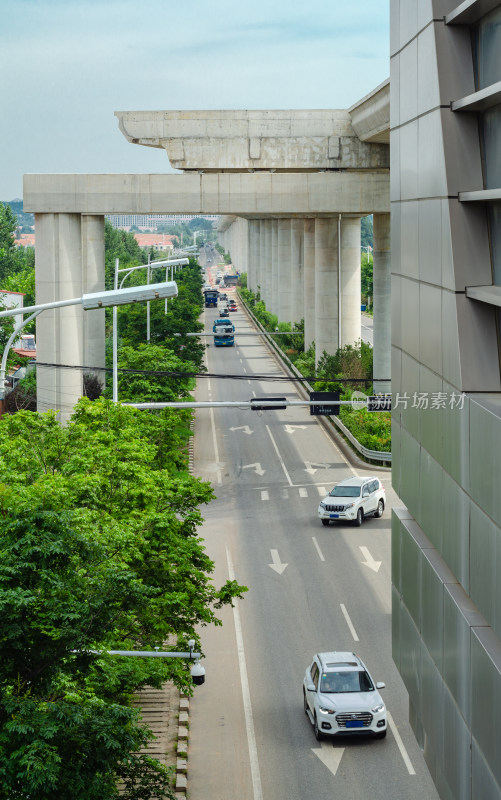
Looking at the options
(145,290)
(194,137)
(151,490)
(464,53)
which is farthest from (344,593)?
(194,137)

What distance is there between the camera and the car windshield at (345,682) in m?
23.2

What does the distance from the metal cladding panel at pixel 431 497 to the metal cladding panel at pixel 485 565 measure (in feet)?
6.33

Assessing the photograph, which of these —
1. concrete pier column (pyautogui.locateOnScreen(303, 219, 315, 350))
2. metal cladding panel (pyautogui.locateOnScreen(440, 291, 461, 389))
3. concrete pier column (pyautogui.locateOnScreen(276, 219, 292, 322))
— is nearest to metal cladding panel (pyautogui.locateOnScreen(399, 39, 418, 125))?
metal cladding panel (pyautogui.locateOnScreen(440, 291, 461, 389))

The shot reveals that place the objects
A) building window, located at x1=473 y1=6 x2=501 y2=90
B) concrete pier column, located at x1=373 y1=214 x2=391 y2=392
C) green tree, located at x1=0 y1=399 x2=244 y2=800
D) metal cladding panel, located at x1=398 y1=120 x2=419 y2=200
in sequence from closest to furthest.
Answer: building window, located at x1=473 y1=6 x2=501 y2=90, green tree, located at x1=0 y1=399 x2=244 y2=800, metal cladding panel, located at x1=398 y1=120 x2=419 y2=200, concrete pier column, located at x1=373 y1=214 x2=391 y2=392

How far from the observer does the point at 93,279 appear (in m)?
47.8

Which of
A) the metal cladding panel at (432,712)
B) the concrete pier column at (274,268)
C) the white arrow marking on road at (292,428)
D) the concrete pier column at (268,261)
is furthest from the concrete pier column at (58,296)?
the concrete pier column at (268,261)

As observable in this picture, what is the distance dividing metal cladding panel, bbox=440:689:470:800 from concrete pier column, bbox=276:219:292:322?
85.0 meters

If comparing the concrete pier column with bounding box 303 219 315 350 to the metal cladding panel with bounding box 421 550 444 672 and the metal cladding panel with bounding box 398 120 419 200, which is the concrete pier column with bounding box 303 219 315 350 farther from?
the metal cladding panel with bounding box 421 550 444 672

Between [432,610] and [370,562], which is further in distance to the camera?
[370,562]

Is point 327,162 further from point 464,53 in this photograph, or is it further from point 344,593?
point 464,53

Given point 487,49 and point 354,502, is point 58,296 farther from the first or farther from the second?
point 487,49

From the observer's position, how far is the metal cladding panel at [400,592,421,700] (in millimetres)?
17328

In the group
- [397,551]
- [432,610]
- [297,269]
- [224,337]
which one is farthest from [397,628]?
[224,337]

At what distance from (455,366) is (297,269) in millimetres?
79046
